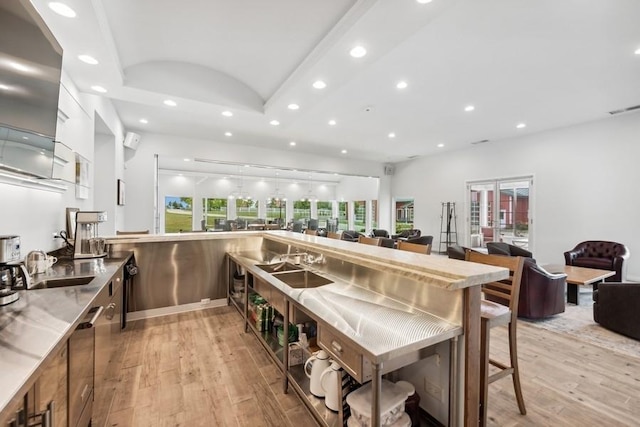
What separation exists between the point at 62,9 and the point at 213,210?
9267 millimetres

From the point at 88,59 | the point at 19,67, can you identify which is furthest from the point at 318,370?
the point at 88,59

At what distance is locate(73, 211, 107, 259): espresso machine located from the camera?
2639 millimetres

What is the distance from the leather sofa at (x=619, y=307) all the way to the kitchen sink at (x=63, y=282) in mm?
5077

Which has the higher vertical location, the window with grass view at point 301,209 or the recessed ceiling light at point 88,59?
the recessed ceiling light at point 88,59

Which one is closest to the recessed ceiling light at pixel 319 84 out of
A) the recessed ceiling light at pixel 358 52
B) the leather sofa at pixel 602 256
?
the recessed ceiling light at pixel 358 52

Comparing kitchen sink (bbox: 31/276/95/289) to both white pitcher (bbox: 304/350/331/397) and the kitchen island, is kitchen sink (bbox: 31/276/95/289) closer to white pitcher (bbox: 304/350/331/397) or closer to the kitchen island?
the kitchen island

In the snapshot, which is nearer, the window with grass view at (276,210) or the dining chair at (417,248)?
the dining chair at (417,248)

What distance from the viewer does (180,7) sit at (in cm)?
258

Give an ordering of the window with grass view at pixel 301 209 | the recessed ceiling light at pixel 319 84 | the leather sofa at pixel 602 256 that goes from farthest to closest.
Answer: the window with grass view at pixel 301 209
the leather sofa at pixel 602 256
the recessed ceiling light at pixel 319 84

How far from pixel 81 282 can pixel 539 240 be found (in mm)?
8289

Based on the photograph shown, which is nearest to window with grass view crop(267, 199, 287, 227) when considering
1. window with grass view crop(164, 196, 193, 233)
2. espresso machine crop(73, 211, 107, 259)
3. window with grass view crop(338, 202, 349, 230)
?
window with grass view crop(338, 202, 349, 230)

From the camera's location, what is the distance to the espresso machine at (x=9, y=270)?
1396 millimetres

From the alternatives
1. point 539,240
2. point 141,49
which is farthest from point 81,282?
point 539,240

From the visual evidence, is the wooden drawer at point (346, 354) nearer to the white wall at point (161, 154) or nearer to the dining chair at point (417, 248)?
the dining chair at point (417, 248)
